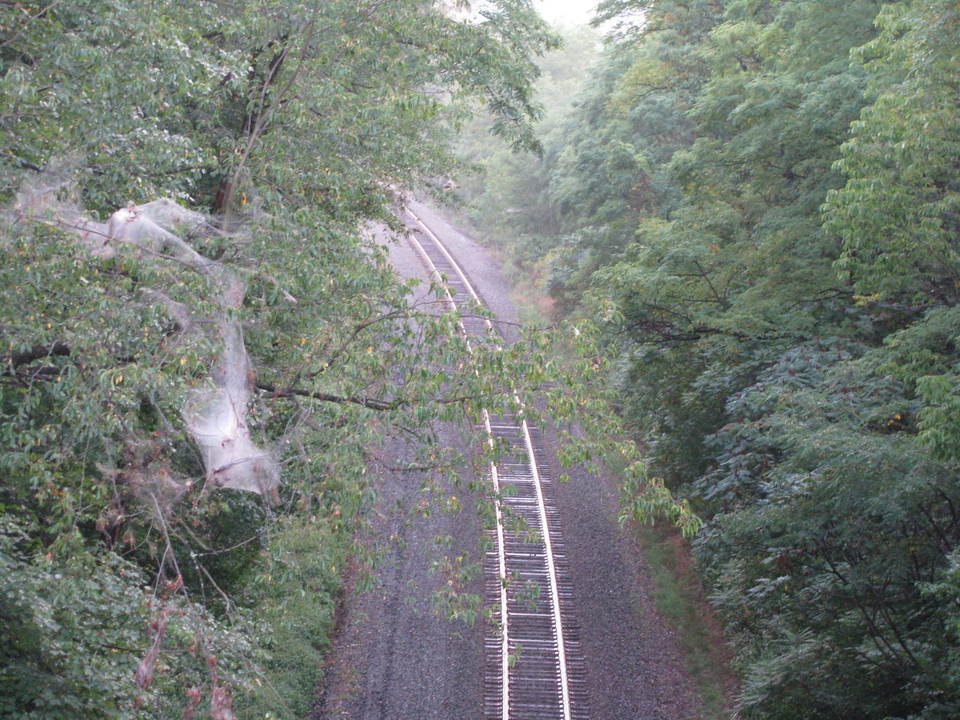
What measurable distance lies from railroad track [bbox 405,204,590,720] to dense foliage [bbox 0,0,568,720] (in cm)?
157

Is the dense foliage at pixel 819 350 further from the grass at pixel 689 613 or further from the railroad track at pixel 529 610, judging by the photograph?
the railroad track at pixel 529 610

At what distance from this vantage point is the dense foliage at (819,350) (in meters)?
8.87

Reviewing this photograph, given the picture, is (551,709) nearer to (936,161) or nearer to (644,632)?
(644,632)

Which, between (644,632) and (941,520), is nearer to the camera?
(941,520)

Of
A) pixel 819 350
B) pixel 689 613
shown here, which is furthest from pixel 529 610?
pixel 819 350

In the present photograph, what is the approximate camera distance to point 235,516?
35.0 feet

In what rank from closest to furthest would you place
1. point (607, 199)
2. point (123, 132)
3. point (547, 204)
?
point (123, 132), point (607, 199), point (547, 204)

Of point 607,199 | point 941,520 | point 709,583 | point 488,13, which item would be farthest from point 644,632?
point 607,199

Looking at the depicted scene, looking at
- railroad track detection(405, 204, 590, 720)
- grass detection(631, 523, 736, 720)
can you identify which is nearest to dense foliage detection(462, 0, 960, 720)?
grass detection(631, 523, 736, 720)

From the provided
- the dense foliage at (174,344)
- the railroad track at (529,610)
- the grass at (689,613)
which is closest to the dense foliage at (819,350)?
the grass at (689,613)

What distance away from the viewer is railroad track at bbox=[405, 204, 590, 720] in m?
11.3

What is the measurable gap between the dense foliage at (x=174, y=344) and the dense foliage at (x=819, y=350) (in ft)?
10.4

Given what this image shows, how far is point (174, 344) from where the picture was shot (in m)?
7.35

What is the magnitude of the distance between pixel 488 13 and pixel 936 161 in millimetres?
10288
